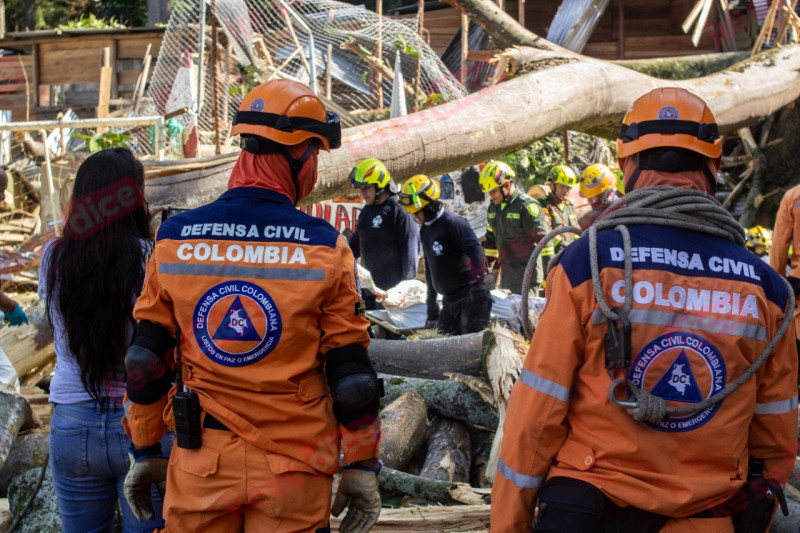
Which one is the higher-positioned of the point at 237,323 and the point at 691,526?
the point at 237,323

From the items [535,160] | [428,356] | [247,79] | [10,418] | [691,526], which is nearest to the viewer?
[691,526]

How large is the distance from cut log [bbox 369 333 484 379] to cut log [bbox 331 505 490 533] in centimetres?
196

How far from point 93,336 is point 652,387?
192cm

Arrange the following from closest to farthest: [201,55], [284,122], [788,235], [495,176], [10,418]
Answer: [284,122] < [10,418] < [788,235] < [495,176] < [201,55]

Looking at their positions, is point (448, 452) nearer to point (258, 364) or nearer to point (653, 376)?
point (258, 364)

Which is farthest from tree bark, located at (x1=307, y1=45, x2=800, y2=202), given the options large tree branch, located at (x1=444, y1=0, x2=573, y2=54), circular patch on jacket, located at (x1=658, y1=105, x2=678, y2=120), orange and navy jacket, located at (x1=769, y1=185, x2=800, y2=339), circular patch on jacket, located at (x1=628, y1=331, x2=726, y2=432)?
circular patch on jacket, located at (x1=628, y1=331, x2=726, y2=432)

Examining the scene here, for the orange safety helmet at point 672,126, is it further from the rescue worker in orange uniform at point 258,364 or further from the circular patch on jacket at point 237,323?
the circular patch on jacket at point 237,323

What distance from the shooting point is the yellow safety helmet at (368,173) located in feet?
19.1

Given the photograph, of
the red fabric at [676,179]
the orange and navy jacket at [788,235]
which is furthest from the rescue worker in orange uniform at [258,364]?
the orange and navy jacket at [788,235]

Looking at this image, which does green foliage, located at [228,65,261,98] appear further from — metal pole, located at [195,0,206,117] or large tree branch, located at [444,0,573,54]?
large tree branch, located at [444,0,573,54]

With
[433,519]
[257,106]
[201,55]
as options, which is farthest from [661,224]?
[201,55]

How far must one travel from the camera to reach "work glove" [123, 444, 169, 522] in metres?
2.55

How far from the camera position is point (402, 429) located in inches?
187

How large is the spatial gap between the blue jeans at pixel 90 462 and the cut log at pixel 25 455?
7.17 ft
